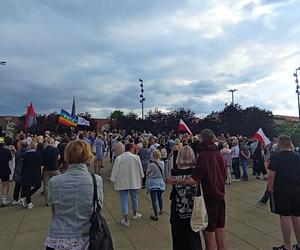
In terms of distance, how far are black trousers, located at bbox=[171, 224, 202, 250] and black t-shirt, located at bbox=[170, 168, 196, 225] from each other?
81mm

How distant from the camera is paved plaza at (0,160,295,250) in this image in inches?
236

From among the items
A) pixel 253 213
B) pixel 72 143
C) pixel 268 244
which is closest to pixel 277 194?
pixel 268 244

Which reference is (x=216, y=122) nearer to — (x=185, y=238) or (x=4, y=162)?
(x=4, y=162)

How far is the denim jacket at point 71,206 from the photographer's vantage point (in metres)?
3.07

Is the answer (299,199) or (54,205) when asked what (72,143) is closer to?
(54,205)

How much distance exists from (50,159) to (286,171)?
21.1 feet

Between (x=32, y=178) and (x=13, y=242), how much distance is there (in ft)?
9.45

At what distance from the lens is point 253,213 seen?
26.5 feet

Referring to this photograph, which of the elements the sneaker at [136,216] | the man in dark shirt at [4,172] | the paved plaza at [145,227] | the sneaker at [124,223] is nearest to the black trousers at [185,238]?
the paved plaza at [145,227]

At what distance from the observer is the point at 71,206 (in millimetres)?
3082

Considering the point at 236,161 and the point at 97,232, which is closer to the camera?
the point at 97,232

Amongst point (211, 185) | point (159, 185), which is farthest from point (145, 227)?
point (211, 185)

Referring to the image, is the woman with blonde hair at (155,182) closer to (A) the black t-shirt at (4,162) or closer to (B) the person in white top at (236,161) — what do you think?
(A) the black t-shirt at (4,162)

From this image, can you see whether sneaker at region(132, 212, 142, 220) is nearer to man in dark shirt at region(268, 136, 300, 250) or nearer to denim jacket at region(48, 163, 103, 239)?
man in dark shirt at region(268, 136, 300, 250)
